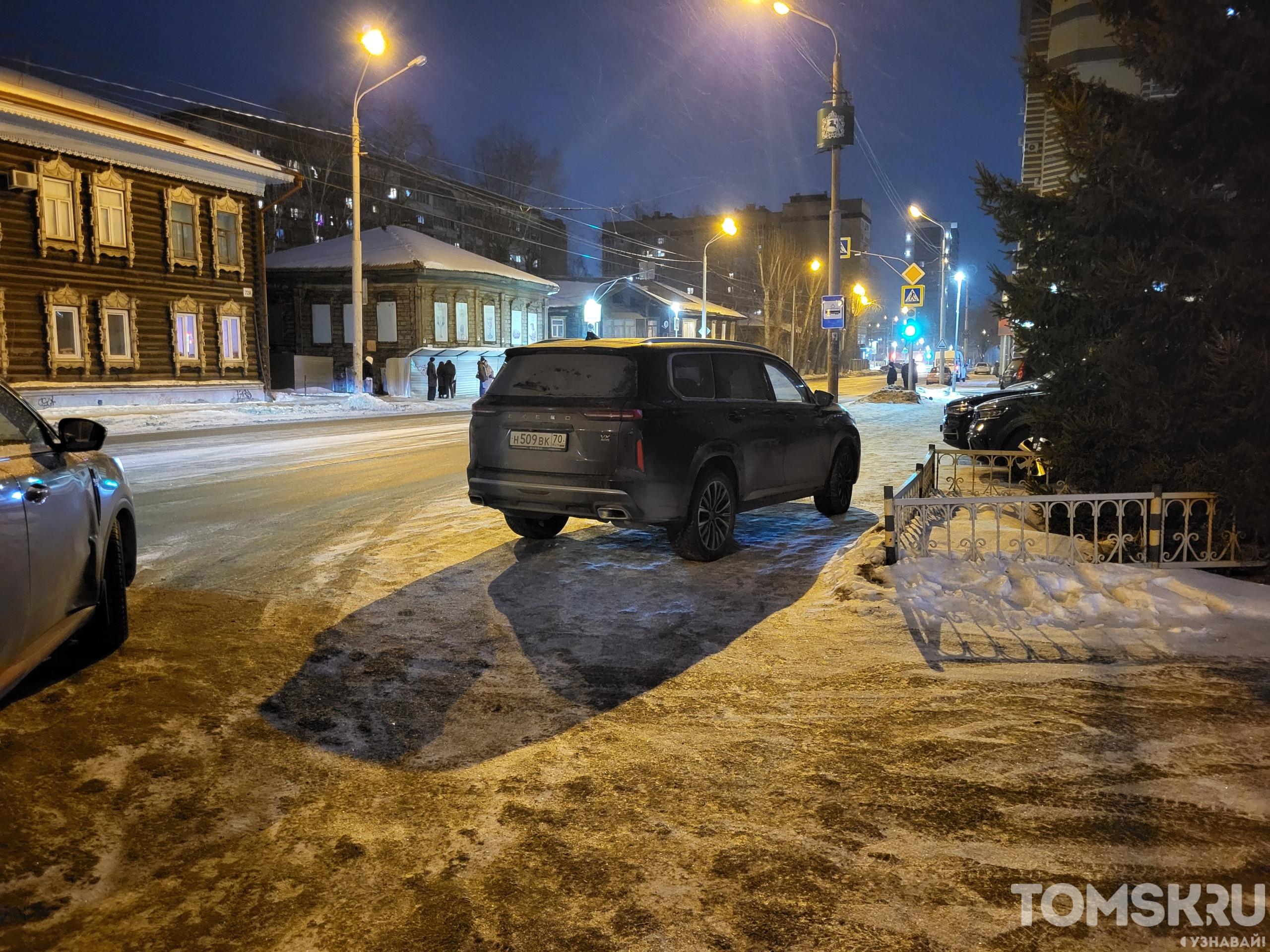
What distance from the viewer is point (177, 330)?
30203 millimetres

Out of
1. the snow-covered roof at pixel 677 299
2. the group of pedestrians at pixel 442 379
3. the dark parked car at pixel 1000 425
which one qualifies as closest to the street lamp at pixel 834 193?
the dark parked car at pixel 1000 425

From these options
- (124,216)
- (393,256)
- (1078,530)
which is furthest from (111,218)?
(1078,530)

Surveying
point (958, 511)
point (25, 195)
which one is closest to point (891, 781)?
point (958, 511)

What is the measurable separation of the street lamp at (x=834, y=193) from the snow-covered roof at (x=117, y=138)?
18.9m

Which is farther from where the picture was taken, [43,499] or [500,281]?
[500,281]

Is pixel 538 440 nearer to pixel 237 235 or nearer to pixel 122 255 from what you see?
pixel 122 255

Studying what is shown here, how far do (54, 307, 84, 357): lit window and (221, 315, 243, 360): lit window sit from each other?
16.8ft

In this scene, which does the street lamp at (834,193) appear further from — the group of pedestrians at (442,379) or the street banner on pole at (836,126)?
the group of pedestrians at (442,379)

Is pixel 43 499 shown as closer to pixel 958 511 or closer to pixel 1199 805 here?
pixel 1199 805

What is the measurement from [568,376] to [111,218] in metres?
26.1

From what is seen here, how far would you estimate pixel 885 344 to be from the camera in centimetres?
15012

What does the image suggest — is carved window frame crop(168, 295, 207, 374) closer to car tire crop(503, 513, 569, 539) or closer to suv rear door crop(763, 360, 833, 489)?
car tire crop(503, 513, 569, 539)

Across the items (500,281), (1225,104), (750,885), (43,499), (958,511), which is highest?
(500,281)

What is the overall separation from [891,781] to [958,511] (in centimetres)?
464
